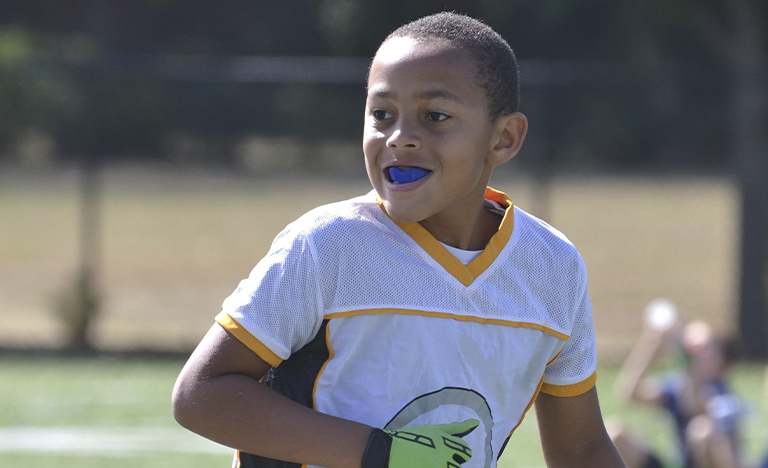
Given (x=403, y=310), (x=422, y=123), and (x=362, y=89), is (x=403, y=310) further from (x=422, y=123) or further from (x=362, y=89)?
(x=362, y=89)

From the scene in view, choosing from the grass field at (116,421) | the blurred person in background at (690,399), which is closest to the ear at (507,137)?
the blurred person in background at (690,399)

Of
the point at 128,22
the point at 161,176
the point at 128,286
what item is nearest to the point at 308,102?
the point at 128,286

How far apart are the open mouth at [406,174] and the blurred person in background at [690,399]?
351cm

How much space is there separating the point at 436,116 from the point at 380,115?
108mm

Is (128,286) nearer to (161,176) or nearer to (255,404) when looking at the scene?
(161,176)

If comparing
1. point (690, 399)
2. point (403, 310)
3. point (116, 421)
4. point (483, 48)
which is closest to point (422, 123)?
point (483, 48)

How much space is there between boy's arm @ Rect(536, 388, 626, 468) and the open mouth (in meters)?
0.59

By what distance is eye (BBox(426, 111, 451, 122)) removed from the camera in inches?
72.3

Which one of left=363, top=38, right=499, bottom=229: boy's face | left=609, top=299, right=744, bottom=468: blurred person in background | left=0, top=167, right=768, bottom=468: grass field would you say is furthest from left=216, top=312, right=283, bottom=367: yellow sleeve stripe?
left=0, top=167, right=768, bottom=468: grass field

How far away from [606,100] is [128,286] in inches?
240

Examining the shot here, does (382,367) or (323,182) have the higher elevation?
(382,367)

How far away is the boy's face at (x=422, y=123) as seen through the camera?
182cm

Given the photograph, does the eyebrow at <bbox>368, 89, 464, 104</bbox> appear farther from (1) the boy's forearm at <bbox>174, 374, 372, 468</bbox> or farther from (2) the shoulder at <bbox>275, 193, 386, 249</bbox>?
(1) the boy's forearm at <bbox>174, 374, 372, 468</bbox>

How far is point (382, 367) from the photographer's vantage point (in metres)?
1.81
